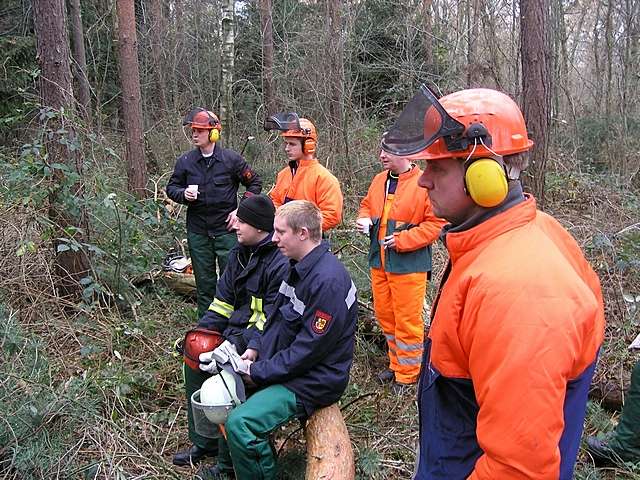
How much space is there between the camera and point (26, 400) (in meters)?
3.71

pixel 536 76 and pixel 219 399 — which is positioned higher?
pixel 536 76

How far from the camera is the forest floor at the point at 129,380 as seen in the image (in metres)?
3.54

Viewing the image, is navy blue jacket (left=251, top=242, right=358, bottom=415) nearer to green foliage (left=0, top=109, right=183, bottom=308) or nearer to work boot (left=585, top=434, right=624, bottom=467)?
work boot (left=585, top=434, right=624, bottom=467)

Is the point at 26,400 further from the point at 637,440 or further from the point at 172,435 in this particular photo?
the point at 637,440

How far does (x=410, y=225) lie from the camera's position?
180 inches

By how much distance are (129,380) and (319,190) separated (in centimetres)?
245

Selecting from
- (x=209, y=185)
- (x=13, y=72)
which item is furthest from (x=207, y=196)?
A: (x=13, y=72)

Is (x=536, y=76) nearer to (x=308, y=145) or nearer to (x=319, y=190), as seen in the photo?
(x=308, y=145)

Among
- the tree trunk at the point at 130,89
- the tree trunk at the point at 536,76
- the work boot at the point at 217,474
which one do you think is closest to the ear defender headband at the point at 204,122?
the work boot at the point at 217,474

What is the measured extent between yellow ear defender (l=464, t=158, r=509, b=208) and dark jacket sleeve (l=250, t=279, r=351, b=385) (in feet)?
5.91

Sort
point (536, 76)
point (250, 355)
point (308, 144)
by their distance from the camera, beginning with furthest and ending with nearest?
point (536, 76), point (308, 144), point (250, 355)

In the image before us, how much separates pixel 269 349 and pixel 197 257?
2.62 m

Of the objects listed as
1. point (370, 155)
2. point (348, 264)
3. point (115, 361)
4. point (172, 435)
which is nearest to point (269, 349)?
point (172, 435)

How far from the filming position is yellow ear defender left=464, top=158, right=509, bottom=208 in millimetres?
1468
